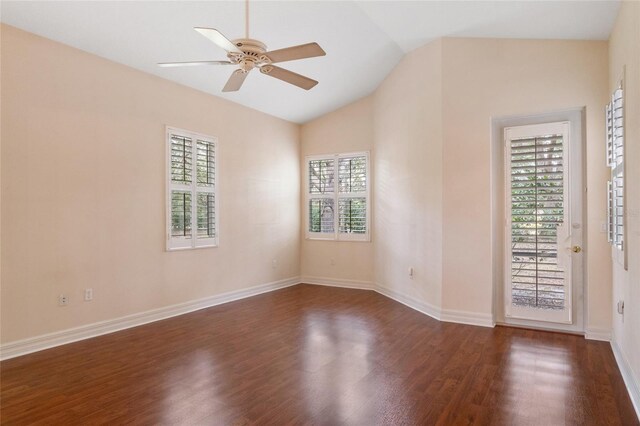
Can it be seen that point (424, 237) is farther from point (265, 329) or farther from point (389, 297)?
point (265, 329)

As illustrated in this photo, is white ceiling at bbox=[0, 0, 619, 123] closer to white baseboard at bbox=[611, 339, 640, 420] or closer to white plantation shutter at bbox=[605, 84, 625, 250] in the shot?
white plantation shutter at bbox=[605, 84, 625, 250]

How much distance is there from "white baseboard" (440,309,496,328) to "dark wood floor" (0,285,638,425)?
128 millimetres

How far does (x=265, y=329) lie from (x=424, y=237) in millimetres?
2288

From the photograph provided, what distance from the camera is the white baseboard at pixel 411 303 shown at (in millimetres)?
4664

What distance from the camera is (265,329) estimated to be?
4.27 meters

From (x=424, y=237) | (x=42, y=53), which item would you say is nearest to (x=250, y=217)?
(x=424, y=237)

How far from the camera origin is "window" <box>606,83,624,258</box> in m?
3.03

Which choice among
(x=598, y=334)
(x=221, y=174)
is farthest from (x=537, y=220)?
(x=221, y=174)

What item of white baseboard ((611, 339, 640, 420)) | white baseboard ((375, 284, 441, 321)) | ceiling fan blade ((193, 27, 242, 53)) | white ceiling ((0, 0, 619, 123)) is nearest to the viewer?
ceiling fan blade ((193, 27, 242, 53))

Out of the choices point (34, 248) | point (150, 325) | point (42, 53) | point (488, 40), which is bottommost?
point (150, 325)

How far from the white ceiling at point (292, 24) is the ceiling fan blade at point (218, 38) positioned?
1227mm

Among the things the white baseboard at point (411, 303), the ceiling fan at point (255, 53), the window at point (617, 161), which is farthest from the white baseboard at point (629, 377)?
the ceiling fan at point (255, 53)

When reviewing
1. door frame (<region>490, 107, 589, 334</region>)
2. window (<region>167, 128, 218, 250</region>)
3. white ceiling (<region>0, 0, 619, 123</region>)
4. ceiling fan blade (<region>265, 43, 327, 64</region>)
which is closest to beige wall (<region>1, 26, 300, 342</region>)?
window (<region>167, 128, 218, 250</region>)

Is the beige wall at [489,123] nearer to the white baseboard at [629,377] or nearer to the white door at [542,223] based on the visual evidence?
the white door at [542,223]
